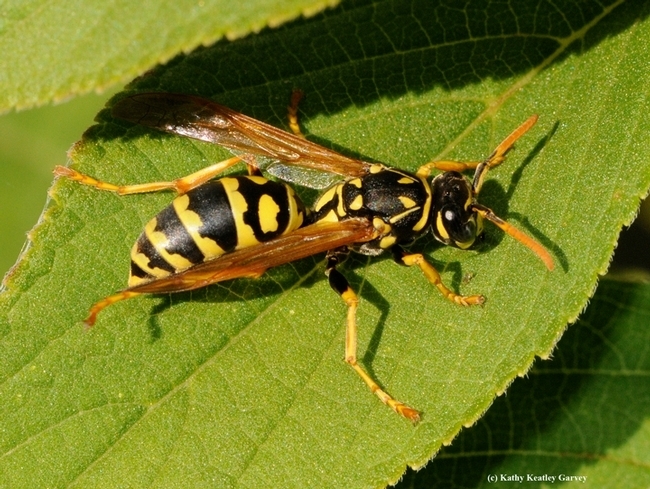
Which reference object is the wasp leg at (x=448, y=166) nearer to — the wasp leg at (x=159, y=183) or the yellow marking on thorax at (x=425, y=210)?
the yellow marking on thorax at (x=425, y=210)

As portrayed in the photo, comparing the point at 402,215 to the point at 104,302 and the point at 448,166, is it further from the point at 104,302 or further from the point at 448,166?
the point at 104,302

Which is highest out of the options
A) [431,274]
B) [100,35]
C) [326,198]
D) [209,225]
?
[100,35]

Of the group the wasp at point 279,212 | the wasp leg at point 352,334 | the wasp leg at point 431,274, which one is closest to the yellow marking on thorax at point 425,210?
the wasp at point 279,212

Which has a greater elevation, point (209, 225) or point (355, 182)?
point (209, 225)

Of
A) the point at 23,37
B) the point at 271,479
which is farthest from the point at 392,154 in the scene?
the point at 23,37

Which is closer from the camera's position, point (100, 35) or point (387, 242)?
point (100, 35)

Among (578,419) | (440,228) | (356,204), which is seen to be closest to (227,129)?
(356,204)
